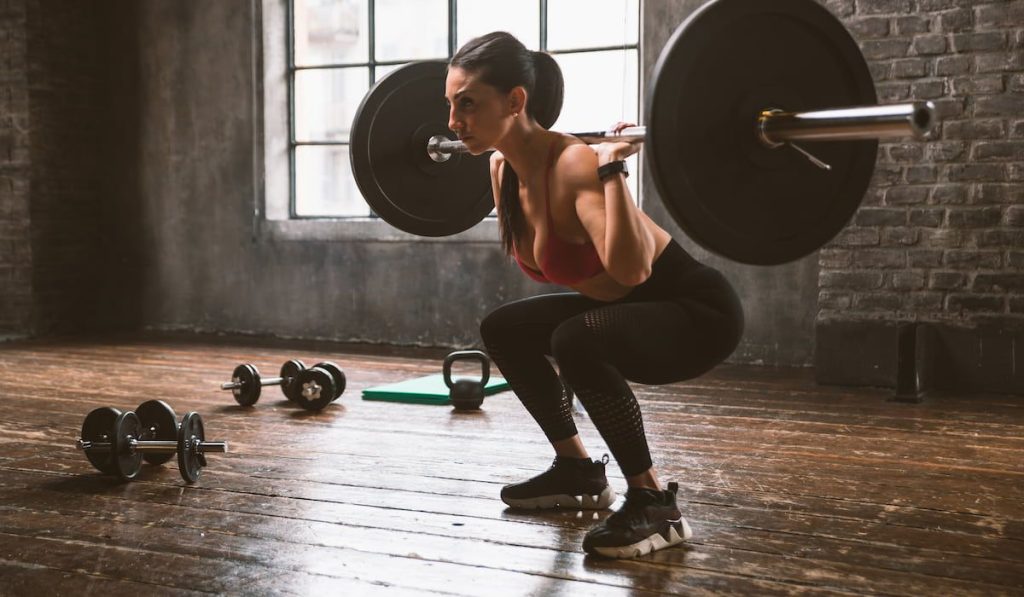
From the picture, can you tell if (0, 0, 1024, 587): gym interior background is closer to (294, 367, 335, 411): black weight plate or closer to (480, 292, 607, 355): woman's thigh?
(294, 367, 335, 411): black weight plate

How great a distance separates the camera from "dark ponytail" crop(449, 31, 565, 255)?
2.12 metres

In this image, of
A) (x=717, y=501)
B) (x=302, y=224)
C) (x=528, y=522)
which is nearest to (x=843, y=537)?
(x=717, y=501)

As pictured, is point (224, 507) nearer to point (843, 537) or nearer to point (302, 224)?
point (843, 537)

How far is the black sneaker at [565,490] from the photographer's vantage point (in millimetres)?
2387

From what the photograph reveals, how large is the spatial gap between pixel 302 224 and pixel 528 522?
3.83 m

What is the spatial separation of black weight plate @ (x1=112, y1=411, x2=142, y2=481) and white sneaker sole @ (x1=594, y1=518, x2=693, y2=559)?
1250 millimetres

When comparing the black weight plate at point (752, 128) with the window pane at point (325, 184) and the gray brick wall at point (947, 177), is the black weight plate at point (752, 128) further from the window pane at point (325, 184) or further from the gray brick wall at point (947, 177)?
the window pane at point (325, 184)

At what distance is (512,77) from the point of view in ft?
7.00

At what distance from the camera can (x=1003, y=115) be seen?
3.87 meters

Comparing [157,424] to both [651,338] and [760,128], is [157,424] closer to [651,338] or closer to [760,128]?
[651,338]

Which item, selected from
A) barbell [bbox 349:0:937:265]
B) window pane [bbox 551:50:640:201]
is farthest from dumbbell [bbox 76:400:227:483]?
window pane [bbox 551:50:640:201]

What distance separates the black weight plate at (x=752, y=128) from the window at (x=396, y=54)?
306cm

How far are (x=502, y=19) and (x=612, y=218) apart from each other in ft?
12.0

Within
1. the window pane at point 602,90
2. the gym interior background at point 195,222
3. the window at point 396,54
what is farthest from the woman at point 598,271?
the window pane at point 602,90
